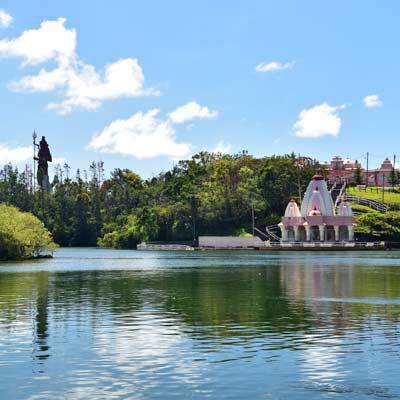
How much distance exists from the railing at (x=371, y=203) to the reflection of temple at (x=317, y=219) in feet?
46.8

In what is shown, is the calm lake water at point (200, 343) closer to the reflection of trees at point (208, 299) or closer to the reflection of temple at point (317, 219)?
the reflection of trees at point (208, 299)

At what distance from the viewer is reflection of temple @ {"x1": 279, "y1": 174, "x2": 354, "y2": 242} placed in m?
160

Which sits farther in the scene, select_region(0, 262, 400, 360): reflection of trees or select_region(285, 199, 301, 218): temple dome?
select_region(285, 199, 301, 218): temple dome

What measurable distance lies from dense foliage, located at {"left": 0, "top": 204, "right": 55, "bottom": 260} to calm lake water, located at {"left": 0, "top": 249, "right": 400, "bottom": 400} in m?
43.1

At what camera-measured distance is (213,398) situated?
21.0 m

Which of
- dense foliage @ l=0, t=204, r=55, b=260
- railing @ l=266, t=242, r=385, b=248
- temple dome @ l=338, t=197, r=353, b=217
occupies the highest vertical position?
temple dome @ l=338, t=197, r=353, b=217

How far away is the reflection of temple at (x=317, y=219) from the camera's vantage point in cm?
15988

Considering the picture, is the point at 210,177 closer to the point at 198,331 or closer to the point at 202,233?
the point at 202,233

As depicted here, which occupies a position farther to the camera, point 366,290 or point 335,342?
point 366,290

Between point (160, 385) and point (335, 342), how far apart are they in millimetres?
9241

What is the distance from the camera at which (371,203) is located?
179m

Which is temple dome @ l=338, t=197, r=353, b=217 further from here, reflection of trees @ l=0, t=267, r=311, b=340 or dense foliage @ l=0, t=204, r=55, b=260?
reflection of trees @ l=0, t=267, r=311, b=340

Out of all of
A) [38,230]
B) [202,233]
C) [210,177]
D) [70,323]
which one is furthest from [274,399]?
[210,177]

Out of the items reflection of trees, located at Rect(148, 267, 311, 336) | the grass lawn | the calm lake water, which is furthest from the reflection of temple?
the calm lake water
